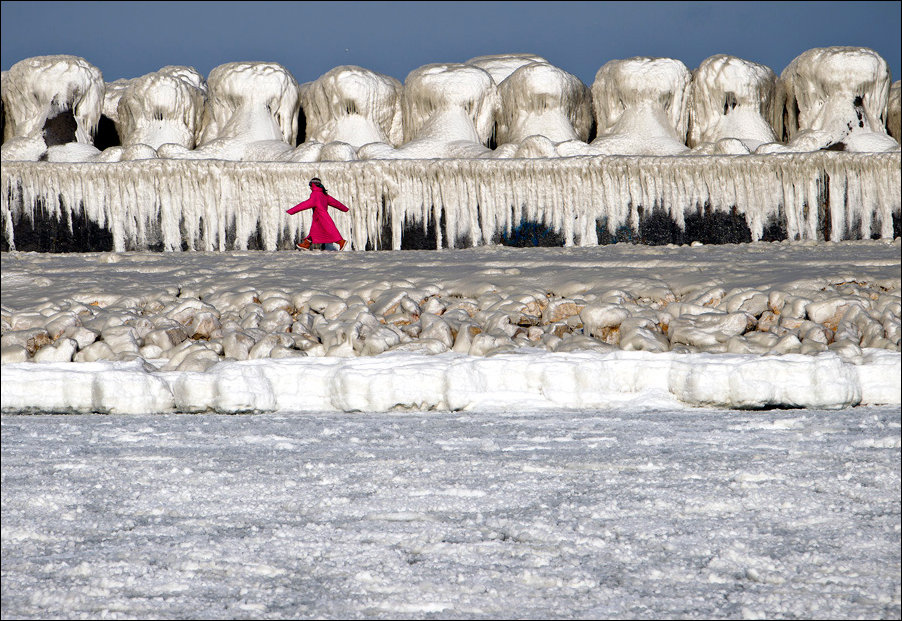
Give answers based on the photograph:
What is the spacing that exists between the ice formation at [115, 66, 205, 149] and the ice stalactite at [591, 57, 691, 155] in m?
5.01

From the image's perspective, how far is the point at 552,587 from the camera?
63.9 inches

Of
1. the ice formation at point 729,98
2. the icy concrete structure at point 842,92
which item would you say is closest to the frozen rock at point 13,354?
the icy concrete structure at point 842,92

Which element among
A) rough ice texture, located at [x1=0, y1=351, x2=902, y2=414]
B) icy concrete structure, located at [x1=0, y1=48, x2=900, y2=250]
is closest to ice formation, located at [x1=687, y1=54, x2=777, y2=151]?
icy concrete structure, located at [x1=0, y1=48, x2=900, y2=250]

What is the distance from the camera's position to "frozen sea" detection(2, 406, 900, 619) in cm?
157

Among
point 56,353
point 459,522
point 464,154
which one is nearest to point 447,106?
point 464,154

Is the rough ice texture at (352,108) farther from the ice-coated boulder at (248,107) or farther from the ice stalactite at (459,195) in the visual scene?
the ice stalactite at (459,195)

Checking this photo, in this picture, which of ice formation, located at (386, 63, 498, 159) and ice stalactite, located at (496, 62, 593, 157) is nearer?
ice formation, located at (386, 63, 498, 159)

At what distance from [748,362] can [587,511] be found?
1.73m

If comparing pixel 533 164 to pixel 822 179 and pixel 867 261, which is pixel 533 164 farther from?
pixel 867 261

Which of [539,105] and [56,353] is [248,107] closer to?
[539,105]

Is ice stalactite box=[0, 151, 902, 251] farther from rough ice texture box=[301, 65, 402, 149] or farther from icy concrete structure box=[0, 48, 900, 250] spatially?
rough ice texture box=[301, 65, 402, 149]

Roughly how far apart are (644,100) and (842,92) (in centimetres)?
227

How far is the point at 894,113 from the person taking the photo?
12.5 metres

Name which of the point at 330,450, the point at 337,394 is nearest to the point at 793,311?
the point at 337,394
